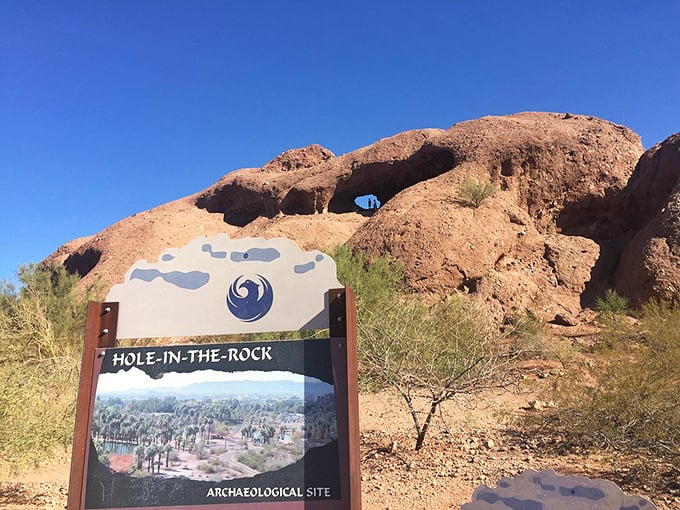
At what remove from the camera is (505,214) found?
22.2 meters

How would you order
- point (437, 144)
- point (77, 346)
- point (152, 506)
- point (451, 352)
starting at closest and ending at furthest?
1. point (152, 506)
2. point (451, 352)
3. point (77, 346)
4. point (437, 144)

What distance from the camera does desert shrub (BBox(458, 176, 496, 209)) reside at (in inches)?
863

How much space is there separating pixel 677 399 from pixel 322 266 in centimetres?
491

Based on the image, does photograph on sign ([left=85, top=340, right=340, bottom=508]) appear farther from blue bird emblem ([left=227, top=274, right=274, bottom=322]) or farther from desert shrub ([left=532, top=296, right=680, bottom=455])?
desert shrub ([left=532, top=296, right=680, bottom=455])

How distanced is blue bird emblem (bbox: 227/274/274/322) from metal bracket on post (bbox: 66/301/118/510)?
86 cm

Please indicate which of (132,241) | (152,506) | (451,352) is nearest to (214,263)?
(152,506)

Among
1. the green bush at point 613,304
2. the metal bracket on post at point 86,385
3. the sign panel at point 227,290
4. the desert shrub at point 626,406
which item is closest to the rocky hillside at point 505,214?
the green bush at point 613,304

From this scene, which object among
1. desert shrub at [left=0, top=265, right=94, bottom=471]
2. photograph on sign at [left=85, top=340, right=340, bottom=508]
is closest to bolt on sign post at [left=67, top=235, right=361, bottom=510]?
photograph on sign at [left=85, top=340, right=340, bottom=508]

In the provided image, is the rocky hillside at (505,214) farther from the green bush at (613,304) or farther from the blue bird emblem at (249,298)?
the blue bird emblem at (249,298)

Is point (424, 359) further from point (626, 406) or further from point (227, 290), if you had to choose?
point (227, 290)

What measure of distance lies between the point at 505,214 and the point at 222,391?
67.4 ft

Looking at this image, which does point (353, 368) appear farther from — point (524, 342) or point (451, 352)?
point (524, 342)

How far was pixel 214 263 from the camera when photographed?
3.75 m

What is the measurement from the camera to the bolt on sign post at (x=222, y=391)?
3.16 meters
